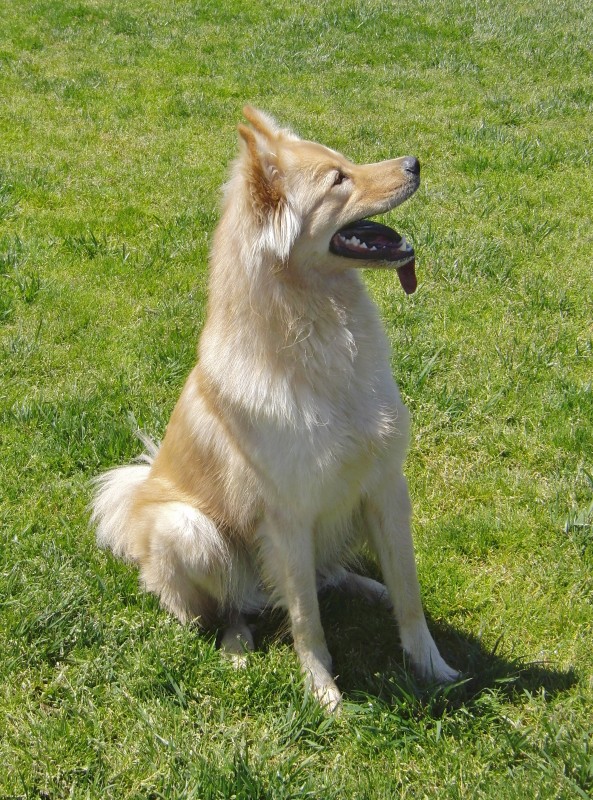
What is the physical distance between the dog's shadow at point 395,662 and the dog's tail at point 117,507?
0.60 metres

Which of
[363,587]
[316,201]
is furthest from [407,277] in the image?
[363,587]

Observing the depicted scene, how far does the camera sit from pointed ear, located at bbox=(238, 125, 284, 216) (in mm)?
2469

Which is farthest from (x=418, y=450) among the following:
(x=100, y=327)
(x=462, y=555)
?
(x=100, y=327)

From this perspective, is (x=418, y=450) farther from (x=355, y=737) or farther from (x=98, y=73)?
(x=98, y=73)

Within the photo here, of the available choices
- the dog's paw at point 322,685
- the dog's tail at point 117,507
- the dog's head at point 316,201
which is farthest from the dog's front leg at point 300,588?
the dog's head at point 316,201

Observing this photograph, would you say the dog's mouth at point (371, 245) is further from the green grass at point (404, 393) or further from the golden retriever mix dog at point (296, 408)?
the green grass at point (404, 393)

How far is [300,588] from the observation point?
2791 mm

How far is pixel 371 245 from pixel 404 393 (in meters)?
1.60

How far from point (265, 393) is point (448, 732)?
46.2 inches

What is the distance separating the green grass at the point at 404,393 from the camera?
8.44 feet

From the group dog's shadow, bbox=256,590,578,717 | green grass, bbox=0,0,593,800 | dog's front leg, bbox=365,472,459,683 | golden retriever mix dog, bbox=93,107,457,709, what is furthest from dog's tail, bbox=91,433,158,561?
dog's front leg, bbox=365,472,459,683

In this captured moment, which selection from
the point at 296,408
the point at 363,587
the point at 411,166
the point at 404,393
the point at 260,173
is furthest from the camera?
the point at 404,393

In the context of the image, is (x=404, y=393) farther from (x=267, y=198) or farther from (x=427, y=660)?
(x=267, y=198)

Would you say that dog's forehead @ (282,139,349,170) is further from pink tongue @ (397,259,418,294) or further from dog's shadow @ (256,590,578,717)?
dog's shadow @ (256,590,578,717)
